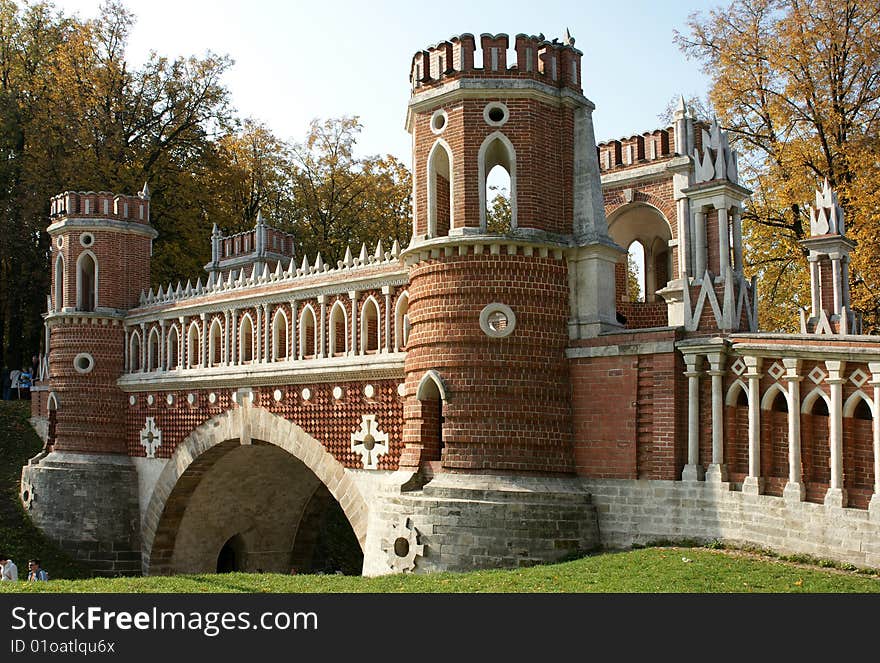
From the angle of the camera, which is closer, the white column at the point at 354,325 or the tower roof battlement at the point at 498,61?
the tower roof battlement at the point at 498,61

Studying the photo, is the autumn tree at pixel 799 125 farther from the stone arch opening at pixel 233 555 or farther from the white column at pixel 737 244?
the stone arch opening at pixel 233 555

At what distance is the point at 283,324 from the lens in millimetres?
20141

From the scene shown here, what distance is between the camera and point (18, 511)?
985 inches

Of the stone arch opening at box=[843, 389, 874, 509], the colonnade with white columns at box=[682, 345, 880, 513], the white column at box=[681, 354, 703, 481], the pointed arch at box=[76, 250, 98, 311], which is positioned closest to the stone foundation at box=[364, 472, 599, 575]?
the white column at box=[681, 354, 703, 481]

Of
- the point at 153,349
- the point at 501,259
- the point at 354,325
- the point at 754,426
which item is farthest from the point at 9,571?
the point at 754,426

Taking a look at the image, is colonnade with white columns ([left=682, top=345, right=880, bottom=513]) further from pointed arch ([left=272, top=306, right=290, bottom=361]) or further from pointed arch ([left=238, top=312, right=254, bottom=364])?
pointed arch ([left=238, top=312, right=254, bottom=364])

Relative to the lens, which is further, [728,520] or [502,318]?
[502,318]

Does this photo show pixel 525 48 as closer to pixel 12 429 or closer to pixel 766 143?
pixel 766 143

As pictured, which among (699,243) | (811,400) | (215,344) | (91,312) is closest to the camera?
(811,400)

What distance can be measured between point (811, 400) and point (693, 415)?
66.0 inches

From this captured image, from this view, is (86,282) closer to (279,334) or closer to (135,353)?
(135,353)

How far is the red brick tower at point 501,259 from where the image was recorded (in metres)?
14.5

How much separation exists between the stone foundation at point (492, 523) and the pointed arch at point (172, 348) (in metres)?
10.5

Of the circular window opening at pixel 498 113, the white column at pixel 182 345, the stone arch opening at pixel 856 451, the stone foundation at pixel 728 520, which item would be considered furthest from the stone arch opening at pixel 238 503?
the stone arch opening at pixel 856 451
